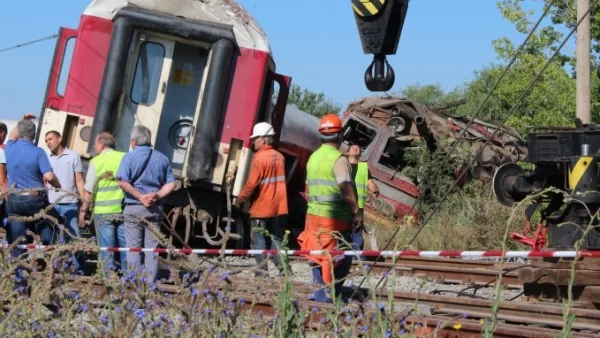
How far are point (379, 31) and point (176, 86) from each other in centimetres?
688

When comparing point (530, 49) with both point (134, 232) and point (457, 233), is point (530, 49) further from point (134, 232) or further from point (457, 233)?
point (134, 232)

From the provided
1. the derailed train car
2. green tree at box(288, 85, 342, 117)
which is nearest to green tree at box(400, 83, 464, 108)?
green tree at box(288, 85, 342, 117)

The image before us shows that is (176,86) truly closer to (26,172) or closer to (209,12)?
(209,12)

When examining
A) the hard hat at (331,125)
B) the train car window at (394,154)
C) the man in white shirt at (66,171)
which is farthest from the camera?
the train car window at (394,154)

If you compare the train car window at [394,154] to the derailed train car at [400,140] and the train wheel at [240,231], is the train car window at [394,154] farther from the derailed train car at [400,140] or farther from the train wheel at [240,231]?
the train wheel at [240,231]

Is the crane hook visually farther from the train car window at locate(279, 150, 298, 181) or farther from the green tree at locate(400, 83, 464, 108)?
the green tree at locate(400, 83, 464, 108)

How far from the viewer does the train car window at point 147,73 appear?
12352 mm

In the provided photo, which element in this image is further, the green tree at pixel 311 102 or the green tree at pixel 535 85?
the green tree at pixel 311 102

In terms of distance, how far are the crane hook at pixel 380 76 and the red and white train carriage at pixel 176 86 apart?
6039 mm

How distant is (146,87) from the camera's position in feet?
40.8

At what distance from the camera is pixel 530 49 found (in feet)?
94.6

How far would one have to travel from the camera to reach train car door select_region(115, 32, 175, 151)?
484 inches

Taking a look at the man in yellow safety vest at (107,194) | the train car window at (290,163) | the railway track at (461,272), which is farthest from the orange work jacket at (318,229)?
the train car window at (290,163)

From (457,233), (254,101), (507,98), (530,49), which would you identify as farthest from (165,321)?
(530,49)
